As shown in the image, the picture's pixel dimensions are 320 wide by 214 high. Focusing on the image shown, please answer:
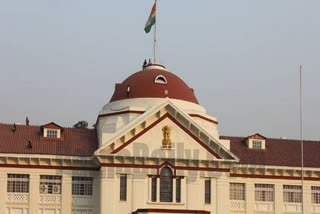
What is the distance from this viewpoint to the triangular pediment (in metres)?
45.3

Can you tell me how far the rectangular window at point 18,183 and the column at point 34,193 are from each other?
1.16 ft

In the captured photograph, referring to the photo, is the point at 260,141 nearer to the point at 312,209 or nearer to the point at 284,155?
the point at 284,155

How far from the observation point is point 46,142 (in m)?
47.6

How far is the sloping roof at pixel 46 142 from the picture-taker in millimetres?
46219

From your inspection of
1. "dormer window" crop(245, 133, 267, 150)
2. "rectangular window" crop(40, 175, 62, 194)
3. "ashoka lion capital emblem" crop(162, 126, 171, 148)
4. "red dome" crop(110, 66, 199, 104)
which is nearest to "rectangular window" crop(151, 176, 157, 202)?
"ashoka lion capital emblem" crop(162, 126, 171, 148)

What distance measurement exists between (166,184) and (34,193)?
8.74 m

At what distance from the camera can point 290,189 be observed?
4922 cm

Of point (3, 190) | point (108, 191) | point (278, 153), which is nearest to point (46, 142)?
point (3, 190)

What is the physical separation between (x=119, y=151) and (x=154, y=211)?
15.1 feet

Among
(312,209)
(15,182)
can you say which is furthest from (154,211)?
(312,209)

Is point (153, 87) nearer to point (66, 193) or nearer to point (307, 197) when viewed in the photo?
point (66, 193)

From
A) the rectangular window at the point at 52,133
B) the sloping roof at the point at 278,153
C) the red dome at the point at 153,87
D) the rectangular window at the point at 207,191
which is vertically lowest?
the rectangular window at the point at 207,191

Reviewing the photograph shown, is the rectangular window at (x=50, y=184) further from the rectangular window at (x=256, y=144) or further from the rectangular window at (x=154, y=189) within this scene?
the rectangular window at (x=256, y=144)

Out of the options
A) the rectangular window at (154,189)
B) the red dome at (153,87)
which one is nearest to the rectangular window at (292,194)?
the red dome at (153,87)
